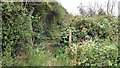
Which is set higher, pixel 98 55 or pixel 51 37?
pixel 51 37

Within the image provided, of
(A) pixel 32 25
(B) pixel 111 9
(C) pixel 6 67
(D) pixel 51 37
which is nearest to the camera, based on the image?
(C) pixel 6 67

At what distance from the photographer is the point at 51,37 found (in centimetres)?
786

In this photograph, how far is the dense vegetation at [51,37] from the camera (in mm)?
5871

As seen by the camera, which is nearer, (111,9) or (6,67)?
(6,67)

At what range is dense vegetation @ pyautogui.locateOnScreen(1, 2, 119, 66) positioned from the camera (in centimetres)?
587

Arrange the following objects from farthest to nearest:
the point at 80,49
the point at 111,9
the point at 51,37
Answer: the point at 111,9 < the point at 51,37 < the point at 80,49

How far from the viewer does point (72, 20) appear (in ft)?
28.5

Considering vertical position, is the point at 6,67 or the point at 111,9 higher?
the point at 111,9

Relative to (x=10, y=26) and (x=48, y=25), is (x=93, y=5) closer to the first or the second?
(x=48, y=25)

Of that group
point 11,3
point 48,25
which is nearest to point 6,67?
point 11,3

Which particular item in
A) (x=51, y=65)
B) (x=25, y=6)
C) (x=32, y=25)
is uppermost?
(x=25, y=6)

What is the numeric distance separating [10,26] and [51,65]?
A: 1.41 meters

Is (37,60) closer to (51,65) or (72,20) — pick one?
(51,65)

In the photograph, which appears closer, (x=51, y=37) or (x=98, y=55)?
(x=98, y=55)
